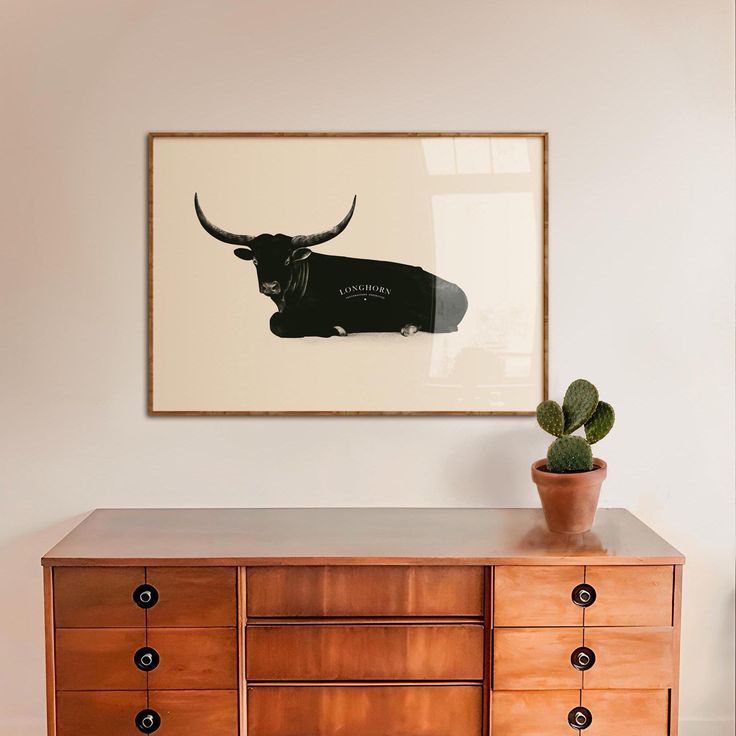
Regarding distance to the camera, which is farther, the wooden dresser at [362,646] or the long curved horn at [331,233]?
the long curved horn at [331,233]

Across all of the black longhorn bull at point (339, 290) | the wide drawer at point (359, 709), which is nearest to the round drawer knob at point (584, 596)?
the wide drawer at point (359, 709)

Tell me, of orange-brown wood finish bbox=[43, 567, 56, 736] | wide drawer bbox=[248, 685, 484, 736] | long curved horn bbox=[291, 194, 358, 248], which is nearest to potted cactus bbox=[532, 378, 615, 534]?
wide drawer bbox=[248, 685, 484, 736]

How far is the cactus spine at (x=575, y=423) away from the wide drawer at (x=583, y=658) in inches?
17.1

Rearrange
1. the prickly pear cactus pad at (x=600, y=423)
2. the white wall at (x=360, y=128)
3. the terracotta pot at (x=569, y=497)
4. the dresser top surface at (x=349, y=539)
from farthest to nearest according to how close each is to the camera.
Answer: the white wall at (x=360, y=128), the prickly pear cactus pad at (x=600, y=423), the terracotta pot at (x=569, y=497), the dresser top surface at (x=349, y=539)

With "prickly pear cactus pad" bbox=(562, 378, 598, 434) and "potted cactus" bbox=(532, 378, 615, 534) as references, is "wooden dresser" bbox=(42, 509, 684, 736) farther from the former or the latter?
"prickly pear cactus pad" bbox=(562, 378, 598, 434)

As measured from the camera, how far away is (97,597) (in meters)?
→ 1.88

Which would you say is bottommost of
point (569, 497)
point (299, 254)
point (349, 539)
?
point (349, 539)

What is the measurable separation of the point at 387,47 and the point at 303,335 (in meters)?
0.92

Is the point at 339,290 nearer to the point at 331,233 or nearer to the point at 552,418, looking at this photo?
the point at 331,233

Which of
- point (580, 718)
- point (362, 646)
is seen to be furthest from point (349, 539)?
point (580, 718)

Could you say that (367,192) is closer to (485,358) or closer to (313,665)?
(485,358)

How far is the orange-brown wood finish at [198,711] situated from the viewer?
74.8 inches

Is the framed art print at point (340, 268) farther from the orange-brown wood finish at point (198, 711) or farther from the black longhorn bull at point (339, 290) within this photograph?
the orange-brown wood finish at point (198, 711)

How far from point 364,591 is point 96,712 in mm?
748
